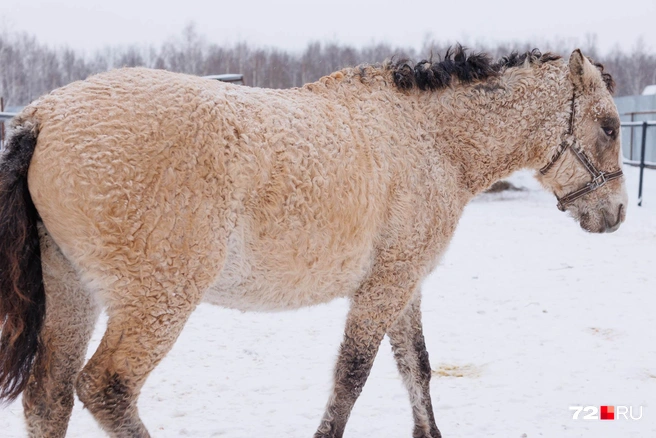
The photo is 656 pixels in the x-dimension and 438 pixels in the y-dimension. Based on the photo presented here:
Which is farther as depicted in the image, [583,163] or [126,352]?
[583,163]

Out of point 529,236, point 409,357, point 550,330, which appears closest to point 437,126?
point 409,357

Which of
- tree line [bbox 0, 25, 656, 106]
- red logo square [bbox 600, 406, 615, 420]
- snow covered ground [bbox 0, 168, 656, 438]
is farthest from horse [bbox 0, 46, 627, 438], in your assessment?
tree line [bbox 0, 25, 656, 106]

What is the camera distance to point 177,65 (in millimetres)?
45219

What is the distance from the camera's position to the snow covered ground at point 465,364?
3.76 metres

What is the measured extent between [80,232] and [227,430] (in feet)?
6.24

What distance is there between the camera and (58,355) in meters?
2.73

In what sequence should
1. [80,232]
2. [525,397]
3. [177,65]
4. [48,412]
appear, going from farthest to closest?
[177,65]
[525,397]
[48,412]
[80,232]

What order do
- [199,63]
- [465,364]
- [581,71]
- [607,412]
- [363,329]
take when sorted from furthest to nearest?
[199,63] < [465,364] < [607,412] < [581,71] < [363,329]

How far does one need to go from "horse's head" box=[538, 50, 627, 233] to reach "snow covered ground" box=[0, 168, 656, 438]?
4.40 feet

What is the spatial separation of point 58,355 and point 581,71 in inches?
132

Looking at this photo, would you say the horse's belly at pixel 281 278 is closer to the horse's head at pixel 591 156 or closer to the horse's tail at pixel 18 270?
the horse's tail at pixel 18 270

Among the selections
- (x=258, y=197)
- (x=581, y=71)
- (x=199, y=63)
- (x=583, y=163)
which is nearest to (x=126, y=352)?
(x=258, y=197)

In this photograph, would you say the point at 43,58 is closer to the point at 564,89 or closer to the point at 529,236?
the point at 529,236

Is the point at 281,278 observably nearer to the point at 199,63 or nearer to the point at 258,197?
the point at 258,197
